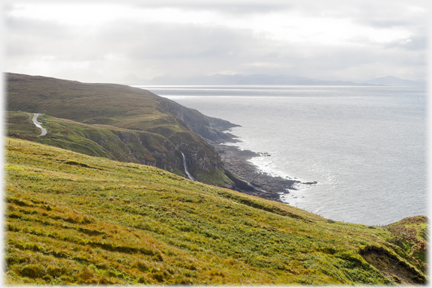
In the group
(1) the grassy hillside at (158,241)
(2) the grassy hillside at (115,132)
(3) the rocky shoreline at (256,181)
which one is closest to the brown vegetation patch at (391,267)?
(1) the grassy hillside at (158,241)

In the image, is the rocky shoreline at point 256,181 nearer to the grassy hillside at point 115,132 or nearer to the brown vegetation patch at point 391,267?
the grassy hillside at point 115,132

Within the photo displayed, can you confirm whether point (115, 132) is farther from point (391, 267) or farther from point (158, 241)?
point (391, 267)

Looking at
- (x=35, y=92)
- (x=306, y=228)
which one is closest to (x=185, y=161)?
(x=306, y=228)

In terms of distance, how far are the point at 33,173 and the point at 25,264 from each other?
80.9ft

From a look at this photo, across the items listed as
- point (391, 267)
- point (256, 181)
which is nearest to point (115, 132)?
point (256, 181)

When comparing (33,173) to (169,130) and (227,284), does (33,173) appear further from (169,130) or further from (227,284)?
(169,130)

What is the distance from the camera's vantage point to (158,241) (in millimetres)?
24125

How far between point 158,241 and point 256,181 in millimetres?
114728

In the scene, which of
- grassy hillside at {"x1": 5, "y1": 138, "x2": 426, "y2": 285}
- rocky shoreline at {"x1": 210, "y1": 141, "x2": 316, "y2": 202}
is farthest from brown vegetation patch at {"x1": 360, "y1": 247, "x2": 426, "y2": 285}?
rocky shoreline at {"x1": 210, "y1": 141, "x2": 316, "y2": 202}

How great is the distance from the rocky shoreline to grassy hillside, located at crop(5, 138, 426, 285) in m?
74.7

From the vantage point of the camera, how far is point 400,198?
112m

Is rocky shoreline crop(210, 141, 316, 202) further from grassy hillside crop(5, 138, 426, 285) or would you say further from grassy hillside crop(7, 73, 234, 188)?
grassy hillside crop(5, 138, 426, 285)

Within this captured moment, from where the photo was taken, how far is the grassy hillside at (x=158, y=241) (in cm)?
1777

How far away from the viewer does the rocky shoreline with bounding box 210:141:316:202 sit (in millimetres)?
122000
